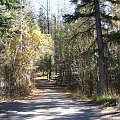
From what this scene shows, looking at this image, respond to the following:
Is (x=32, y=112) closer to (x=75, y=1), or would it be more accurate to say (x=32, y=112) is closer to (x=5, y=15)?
(x=5, y=15)

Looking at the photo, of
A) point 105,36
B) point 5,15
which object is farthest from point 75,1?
point 5,15

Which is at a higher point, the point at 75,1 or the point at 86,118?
the point at 75,1

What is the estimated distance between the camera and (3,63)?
2978 centimetres

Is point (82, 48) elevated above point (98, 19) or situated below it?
below

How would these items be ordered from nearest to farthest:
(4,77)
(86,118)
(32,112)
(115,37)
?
(86,118) < (32,112) < (115,37) < (4,77)

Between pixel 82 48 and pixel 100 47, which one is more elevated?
pixel 82 48

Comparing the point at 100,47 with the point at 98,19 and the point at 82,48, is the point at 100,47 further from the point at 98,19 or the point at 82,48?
the point at 82,48

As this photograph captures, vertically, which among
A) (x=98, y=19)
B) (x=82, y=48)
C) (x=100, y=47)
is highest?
(x=98, y=19)

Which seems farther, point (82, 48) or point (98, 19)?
point (82, 48)

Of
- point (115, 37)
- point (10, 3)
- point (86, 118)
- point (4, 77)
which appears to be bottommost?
point (86, 118)

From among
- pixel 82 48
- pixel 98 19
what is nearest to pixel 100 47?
pixel 98 19

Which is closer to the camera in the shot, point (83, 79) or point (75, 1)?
point (75, 1)

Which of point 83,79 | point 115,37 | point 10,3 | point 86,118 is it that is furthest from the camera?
point 83,79

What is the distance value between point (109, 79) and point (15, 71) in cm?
920
